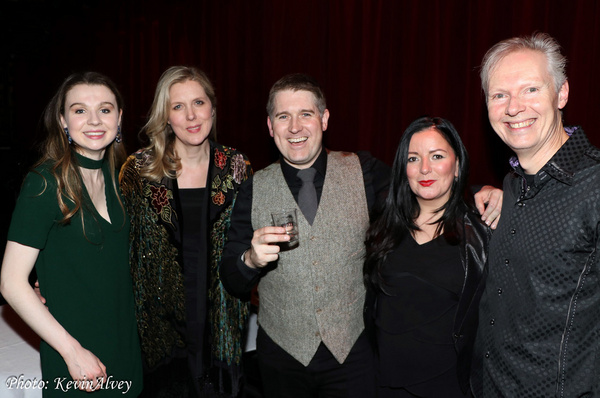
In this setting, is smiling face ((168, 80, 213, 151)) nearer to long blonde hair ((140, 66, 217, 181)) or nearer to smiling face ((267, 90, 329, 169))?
long blonde hair ((140, 66, 217, 181))

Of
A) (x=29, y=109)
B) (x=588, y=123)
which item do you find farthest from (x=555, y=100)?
(x=29, y=109)

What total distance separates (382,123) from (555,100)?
2.59 meters

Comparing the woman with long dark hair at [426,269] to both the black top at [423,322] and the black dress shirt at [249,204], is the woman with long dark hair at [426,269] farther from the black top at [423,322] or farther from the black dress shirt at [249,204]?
the black dress shirt at [249,204]

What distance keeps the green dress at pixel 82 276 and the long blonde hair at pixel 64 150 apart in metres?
0.03

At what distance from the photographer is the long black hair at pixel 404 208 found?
213 centimetres

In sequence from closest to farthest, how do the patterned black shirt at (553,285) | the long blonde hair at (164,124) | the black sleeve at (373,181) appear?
the patterned black shirt at (553,285), the black sleeve at (373,181), the long blonde hair at (164,124)

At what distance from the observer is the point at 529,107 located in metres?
1.64

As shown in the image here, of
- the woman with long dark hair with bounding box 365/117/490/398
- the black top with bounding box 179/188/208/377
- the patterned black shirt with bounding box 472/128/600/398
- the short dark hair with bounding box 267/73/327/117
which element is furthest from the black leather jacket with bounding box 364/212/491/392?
the black top with bounding box 179/188/208/377

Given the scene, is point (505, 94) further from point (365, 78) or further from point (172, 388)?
point (365, 78)

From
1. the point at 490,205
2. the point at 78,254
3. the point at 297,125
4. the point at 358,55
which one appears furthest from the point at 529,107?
the point at 358,55

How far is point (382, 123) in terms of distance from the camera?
4.23m

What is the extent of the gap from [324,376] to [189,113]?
143 cm

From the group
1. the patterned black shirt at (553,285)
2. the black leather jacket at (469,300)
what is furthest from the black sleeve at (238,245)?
the patterned black shirt at (553,285)

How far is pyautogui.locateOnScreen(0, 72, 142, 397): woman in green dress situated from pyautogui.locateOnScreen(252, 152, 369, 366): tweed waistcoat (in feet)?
2.02
